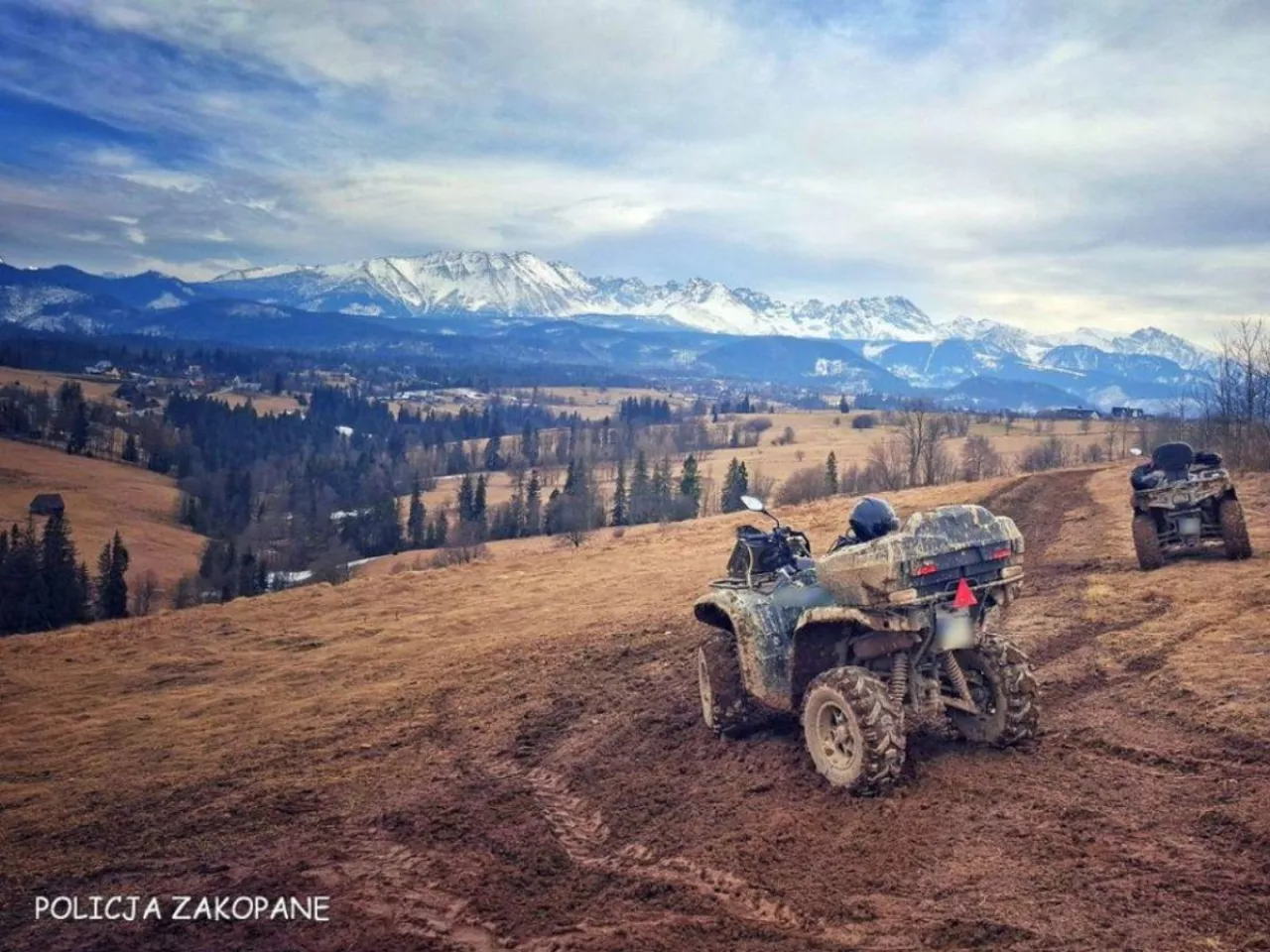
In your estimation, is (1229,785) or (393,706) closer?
(1229,785)

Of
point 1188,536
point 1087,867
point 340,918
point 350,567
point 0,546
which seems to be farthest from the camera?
point 350,567

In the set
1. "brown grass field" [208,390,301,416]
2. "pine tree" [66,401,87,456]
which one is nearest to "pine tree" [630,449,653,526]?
"pine tree" [66,401,87,456]

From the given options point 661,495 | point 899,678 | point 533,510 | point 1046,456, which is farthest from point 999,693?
point 1046,456

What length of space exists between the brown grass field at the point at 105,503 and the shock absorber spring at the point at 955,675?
77.2m

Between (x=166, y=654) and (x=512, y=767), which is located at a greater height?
(x=512, y=767)

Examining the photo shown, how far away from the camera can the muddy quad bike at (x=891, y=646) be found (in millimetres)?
6977

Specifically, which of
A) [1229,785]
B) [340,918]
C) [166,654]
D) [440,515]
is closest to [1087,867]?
[1229,785]

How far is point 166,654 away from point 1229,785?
18535 millimetres

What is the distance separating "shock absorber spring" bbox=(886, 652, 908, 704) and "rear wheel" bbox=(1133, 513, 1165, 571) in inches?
418

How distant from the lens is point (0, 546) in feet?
211

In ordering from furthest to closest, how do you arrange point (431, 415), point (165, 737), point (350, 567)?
point (431, 415)
point (350, 567)
point (165, 737)

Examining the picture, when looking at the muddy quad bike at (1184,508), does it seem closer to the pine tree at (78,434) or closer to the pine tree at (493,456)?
the pine tree at (493,456)

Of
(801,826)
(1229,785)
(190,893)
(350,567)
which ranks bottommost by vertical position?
(350,567)

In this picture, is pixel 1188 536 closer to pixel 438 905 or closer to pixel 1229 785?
pixel 1229 785
